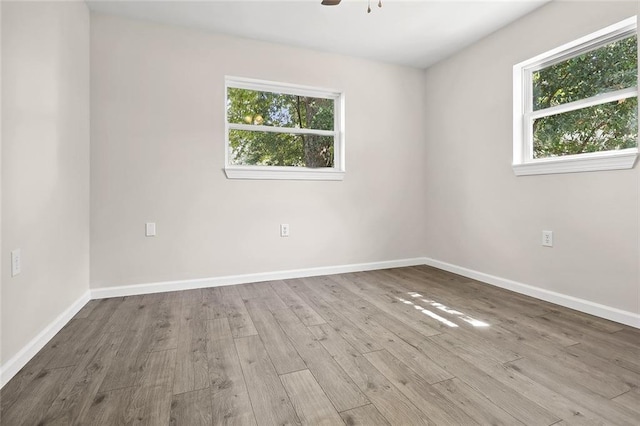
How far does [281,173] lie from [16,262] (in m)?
2.06

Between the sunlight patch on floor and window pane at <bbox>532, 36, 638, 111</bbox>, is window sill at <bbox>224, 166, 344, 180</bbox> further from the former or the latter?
window pane at <bbox>532, 36, 638, 111</bbox>

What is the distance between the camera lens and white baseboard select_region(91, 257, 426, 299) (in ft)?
8.71

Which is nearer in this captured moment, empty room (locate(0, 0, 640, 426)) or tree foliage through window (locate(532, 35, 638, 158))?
empty room (locate(0, 0, 640, 426))

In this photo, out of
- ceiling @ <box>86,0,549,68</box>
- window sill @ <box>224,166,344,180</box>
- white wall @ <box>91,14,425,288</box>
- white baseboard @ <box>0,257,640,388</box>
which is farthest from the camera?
window sill @ <box>224,166,344,180</box>

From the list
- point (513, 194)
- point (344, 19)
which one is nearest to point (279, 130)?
point (344, 19)

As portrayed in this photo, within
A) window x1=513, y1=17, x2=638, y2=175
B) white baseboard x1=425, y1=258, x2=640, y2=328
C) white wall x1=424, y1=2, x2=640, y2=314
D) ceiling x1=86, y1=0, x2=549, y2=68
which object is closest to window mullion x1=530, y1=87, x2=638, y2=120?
window x1=513, y1=17, x2=638, y2=175

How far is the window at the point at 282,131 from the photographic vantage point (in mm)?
3082

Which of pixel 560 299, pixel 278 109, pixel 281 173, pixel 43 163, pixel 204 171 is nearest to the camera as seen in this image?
pixel 43 163

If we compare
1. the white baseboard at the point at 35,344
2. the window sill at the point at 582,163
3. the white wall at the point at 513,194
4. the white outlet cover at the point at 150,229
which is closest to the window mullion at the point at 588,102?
the white wall at the point at 513,194

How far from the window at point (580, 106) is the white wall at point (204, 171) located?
1341mm

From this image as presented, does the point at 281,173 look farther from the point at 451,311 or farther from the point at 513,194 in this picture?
the point at 513,194

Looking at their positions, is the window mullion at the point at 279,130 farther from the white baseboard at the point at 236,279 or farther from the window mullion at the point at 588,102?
the window mullion at the point at 588,102

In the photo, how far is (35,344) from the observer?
1.67 m

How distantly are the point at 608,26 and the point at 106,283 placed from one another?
13.7ft
